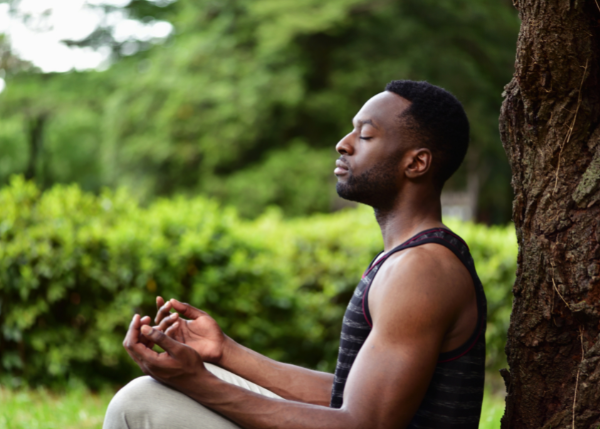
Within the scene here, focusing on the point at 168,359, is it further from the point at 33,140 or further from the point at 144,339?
the point at 33,140

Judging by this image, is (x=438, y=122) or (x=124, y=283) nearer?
(x=438, y=122)

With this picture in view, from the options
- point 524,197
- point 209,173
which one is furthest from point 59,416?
point 209,173

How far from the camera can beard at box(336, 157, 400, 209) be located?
2.17 meters

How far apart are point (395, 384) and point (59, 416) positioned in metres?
3.45

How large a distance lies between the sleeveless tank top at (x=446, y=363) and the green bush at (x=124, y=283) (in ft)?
11.4

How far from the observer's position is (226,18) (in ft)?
45.9

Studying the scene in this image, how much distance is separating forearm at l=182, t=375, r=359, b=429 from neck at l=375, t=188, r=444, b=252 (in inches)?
26.1

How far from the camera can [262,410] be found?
191 centimetres

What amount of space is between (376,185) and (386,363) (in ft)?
2.26

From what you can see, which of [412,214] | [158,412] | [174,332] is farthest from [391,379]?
[174,332]

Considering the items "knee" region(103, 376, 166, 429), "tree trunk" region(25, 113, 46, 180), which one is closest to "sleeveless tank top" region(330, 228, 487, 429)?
"knee" region(103, 376, 166, 429)

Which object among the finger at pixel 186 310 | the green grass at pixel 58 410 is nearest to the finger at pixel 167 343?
the finger at pixel 186 310

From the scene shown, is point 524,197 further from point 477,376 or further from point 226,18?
point 226,18

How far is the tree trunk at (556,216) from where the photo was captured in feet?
6.60
